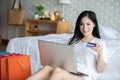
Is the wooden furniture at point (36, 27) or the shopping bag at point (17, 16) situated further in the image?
the shopping bag at point (17, 16)

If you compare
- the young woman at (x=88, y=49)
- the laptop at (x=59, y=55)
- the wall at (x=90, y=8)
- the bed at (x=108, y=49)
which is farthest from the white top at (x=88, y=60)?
the wall at (x=90, y=8)

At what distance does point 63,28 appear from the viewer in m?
4.11

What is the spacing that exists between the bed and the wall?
67 centimetres

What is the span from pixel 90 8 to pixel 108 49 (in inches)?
84.9

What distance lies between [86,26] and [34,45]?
0.98m

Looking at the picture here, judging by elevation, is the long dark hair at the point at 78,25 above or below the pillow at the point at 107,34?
above

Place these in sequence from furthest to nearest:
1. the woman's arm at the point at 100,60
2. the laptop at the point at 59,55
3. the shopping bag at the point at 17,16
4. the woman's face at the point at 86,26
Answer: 1. the shopping bag at the point at 17,16
2. the woman's face at the point at 86,26
3. the woman's arm at the point at 100,60
4. the laptop at the point at 59,55

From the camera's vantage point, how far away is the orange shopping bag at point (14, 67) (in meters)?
1.24

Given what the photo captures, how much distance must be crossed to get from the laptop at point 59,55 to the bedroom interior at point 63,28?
53 cm

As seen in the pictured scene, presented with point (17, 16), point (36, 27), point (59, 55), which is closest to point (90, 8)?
point (36, 27)

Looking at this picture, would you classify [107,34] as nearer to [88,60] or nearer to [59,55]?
[88,60]

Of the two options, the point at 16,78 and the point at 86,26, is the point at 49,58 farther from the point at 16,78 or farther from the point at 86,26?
the point at 86,26

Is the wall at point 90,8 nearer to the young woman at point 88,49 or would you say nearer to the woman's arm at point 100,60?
the young woman at point 88,49

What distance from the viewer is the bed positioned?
5.96ft
